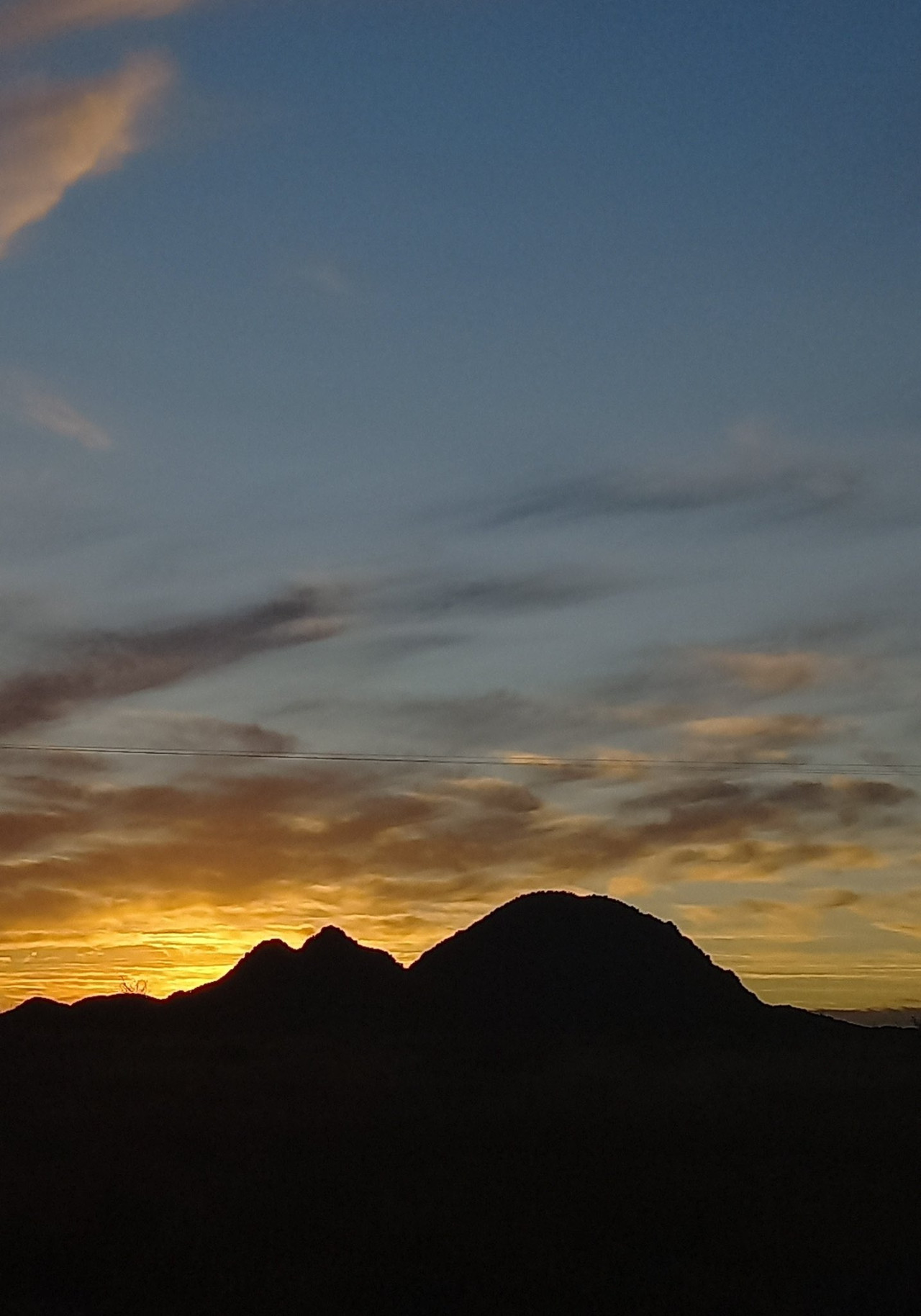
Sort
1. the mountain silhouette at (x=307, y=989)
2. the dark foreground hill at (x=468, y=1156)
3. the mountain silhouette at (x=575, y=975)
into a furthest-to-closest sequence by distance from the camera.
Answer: the mountain silhouette at (x=307, y=989)
the mountain silhouette at (x=575, y=975)
the dark foreground hill at (x=468, y=1156)

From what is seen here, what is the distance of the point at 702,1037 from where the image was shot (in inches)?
3561

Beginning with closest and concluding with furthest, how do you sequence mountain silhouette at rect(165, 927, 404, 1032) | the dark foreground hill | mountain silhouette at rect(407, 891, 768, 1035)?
the dark foreground hill, mountain silhouette at rect(407, 891, 768, 1035), mountain silhouette at rect(165, 927, 404, 1032)

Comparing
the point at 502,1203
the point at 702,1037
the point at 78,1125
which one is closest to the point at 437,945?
the point at 702,1037

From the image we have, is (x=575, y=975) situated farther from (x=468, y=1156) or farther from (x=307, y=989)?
(x=468, y=1156)

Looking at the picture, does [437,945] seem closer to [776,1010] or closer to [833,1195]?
[776,1010]

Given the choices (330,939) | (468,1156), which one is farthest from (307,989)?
(468,1156)

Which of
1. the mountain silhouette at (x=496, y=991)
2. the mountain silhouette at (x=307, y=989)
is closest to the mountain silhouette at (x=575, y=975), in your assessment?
the mountain silhouette at (x=496, y=991)

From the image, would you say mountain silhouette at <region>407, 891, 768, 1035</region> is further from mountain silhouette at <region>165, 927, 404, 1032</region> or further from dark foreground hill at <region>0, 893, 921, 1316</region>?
mountain silhouette at <region>165, 927, 404, 1032</region>

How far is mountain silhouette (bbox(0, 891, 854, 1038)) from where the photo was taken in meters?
91.6

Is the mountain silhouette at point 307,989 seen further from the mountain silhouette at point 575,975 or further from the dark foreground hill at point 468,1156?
the mountain silhouette at point 575,975

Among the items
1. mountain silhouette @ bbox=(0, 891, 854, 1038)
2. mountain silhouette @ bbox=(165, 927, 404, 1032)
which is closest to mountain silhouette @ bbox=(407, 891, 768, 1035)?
mountain silhouette @ bbox=(0, 891, 854, 1038)

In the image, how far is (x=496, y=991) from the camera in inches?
3679

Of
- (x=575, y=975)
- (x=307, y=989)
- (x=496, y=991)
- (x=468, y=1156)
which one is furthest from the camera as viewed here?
(x=307, y=989)

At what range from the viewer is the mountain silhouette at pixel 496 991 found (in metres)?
91.6
